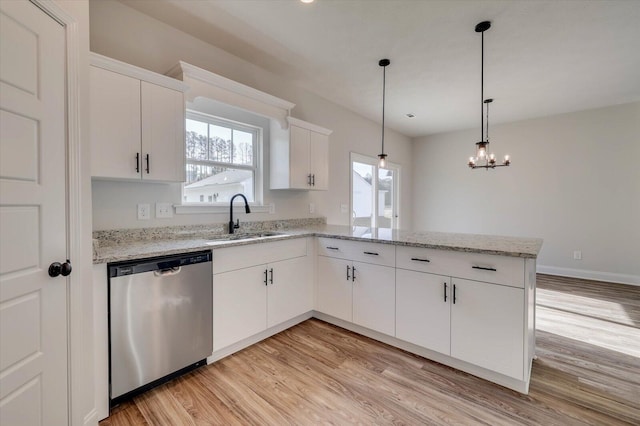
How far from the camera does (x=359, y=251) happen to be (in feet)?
8.28

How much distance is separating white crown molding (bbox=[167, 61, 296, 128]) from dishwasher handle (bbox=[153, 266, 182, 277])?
1377mm

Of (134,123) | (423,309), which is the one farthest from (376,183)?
(134,123)

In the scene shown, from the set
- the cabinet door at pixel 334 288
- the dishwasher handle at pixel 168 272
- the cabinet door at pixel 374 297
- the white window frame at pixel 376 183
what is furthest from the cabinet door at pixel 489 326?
the white window frame at pixel 376 183

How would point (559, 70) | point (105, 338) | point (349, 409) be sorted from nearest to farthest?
point (105, 338) → point (349, 409) → point (559, 70)

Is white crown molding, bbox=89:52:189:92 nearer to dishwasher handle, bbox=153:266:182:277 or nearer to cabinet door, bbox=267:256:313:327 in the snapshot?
dishwasher handle, bbox=153:266:182:277

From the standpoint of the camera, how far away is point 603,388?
1846mm

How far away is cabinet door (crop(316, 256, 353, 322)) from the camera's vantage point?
2.63 metres

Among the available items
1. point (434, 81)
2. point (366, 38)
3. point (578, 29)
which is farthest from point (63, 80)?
point (578, 29)

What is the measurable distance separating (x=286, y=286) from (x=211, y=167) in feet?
4.56

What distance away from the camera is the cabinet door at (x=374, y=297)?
234 cm

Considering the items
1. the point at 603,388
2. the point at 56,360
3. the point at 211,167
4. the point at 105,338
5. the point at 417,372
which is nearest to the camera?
the point at 56,360

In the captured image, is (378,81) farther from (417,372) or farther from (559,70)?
(417,372)

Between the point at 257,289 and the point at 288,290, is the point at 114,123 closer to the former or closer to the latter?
the point at 257,289

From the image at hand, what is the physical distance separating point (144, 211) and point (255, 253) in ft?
3.05
